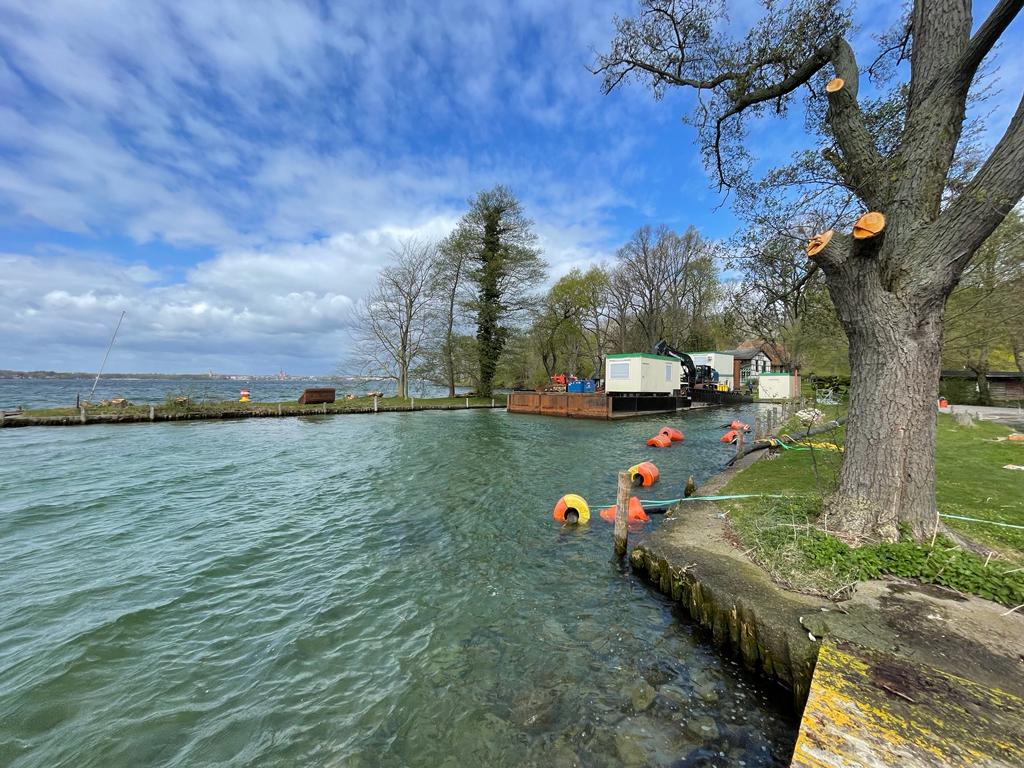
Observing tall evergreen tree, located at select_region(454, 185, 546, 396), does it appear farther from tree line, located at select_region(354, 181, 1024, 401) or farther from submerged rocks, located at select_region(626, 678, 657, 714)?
submerged rocks, located at select_region(626, 678, 657, 714)

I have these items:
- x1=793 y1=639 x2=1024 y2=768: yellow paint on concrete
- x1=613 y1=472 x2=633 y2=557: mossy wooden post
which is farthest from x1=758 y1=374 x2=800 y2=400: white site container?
x1=793 y1=639 x2=1024 y2=768: yellow paint on concrete

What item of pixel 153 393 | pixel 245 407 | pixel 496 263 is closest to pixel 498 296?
pixel 496 263

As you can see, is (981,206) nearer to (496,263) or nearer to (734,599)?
(734,599)

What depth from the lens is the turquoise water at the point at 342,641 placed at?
2.98 m

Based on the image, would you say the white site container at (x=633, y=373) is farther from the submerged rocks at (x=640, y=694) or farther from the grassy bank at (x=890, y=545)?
the submerged rocks at (x=640, y=694)

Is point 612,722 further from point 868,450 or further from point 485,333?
point 485,333

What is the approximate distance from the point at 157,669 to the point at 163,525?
4.55 meters

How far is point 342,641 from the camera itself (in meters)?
4.16

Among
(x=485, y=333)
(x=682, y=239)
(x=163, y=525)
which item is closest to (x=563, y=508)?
(x=163, y=525)

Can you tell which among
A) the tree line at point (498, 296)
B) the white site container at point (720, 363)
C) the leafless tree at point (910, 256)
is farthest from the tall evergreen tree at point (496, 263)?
the leafless tree at point (910, 256)

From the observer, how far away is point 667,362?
1168 inches

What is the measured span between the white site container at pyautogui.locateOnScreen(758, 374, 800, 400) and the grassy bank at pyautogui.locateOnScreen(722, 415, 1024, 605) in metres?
30.5

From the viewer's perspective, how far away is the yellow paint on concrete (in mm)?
1992

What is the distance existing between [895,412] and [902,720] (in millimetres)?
2928
